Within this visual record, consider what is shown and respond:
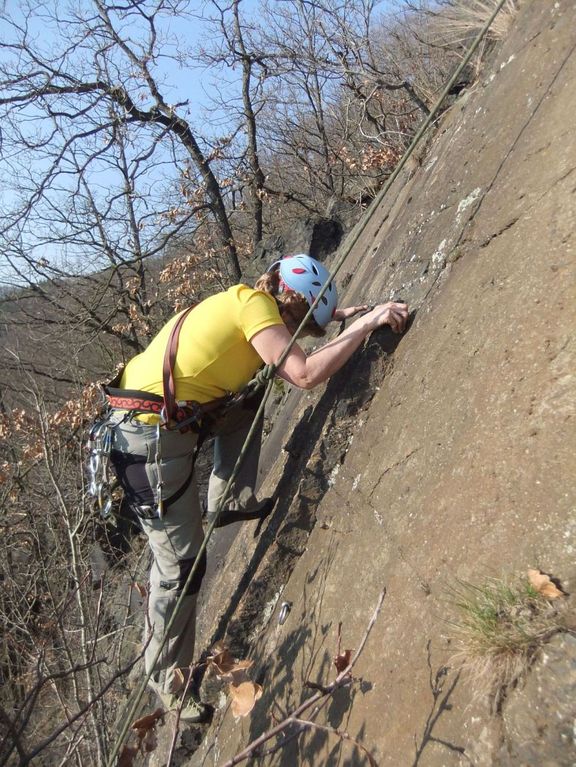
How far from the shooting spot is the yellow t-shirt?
2.65 m

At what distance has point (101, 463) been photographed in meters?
2.95

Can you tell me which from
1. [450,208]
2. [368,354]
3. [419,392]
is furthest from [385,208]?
[419,392]

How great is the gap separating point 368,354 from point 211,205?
9.56m

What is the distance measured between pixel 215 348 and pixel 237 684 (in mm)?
1458

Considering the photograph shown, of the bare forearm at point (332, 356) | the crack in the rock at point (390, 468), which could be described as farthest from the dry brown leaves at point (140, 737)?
the bare forearm at point (332, 356)

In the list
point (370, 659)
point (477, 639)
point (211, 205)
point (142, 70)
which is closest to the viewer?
point (477, 639)

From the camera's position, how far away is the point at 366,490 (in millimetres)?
2365

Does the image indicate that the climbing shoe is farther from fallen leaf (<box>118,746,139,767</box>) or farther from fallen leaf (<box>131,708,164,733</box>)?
fallen leaf (<box>118,746,139,767</box>)

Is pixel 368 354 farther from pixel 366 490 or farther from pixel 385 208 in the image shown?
pixel 385 208

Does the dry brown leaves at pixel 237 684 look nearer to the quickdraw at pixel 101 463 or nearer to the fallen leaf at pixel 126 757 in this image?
the fallen leaf at pixel 126 757

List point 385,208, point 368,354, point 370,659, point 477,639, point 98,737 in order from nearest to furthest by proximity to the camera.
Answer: point 477,639 → point 370,659 → point 368,354 → point 98,737 → point 385,208

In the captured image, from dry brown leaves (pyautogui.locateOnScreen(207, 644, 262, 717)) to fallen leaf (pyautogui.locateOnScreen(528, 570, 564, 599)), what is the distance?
3.08 ft

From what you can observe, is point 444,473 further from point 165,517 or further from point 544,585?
point 165,517

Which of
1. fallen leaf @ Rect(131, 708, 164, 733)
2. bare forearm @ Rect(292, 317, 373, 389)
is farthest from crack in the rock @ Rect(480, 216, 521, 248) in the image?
fallen leaf @ Rect(131, 708, 164, 733)
